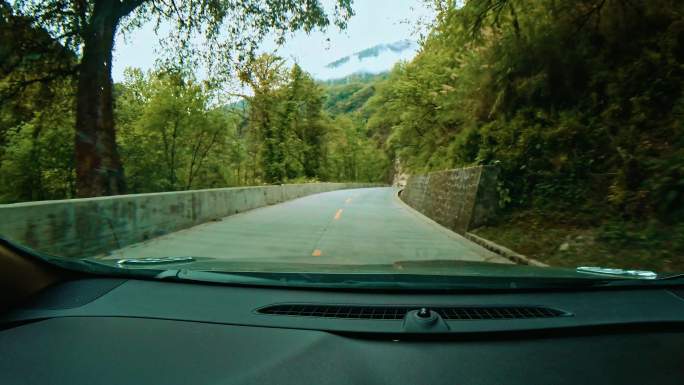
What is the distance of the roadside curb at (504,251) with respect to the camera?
7.60 m

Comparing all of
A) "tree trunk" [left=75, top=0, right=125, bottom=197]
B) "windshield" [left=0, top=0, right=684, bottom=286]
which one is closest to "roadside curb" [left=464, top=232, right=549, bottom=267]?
"windshield" [left=0, top=0, right=684, bottom=286]

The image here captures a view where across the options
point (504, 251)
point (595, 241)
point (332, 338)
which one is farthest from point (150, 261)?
point (595, 241)

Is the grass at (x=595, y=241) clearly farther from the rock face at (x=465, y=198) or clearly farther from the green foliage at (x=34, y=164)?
the green foliage at (x=34, y=164)

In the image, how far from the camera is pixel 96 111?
42.3 feet

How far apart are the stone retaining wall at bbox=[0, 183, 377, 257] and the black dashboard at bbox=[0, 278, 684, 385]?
150 cm

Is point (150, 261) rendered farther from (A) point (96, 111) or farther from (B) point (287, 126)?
(B) point (287, 126)

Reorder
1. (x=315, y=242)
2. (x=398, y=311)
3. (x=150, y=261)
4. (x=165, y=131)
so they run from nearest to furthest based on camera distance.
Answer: (x=398, y=311), (x=150, y=261), (x=315, y=242), (x=165, y=131)

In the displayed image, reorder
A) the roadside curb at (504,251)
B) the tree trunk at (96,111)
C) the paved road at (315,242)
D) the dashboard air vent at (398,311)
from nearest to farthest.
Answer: the dashboard air vent at (398,311), the roadside curb at (504,251), the paved road at (315,242), the tree trunk at (96,111)

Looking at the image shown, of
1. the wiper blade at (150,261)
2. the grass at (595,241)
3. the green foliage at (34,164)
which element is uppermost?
the green foliage at (34,164)

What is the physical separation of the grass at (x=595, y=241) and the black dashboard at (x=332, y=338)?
4292 millimetres

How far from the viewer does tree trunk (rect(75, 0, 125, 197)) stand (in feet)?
41.6

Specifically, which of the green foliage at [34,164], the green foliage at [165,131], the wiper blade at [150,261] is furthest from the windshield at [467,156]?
the green foliage at [165,131]

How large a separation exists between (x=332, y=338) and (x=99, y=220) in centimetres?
744

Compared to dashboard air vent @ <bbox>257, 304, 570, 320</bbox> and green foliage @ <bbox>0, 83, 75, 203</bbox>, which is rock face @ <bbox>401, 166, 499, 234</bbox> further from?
green foliage @ <bbox>0, 83, 75, 203</bbox>
